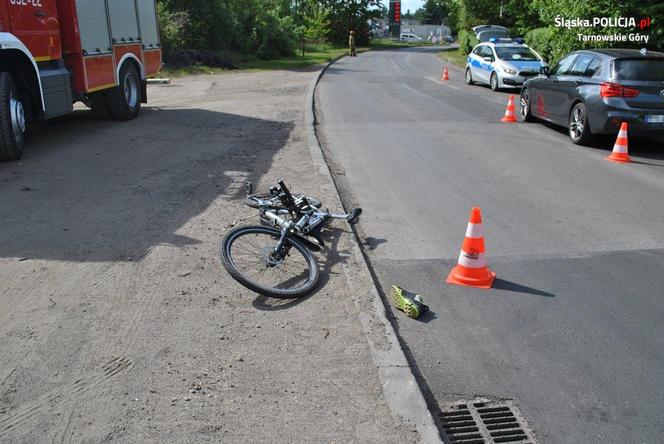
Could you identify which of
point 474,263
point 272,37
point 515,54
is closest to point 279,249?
point 474,263

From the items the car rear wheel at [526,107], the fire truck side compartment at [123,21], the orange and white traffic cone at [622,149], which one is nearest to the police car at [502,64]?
the car rear wheel at [526,107]

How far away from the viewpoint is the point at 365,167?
9.90 meters

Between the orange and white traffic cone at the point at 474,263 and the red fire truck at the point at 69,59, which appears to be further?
the red fire truck at the point at 69,59

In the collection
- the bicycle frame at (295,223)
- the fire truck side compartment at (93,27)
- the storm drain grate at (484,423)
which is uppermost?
the fire truck side compartment at (93,27)

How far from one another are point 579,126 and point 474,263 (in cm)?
734

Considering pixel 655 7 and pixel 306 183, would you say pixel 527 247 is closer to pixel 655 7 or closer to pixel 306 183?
pixel 306 183

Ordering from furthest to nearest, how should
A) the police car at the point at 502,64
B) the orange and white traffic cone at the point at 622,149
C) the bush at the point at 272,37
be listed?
the bush at the point at 272,37, the police car at the point at 502,64, the orange and white traffic cone at the point at 622,149

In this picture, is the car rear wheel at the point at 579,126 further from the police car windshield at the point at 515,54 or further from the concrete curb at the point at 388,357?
the police car windshield at the point at 515,54

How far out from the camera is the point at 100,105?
1403cm

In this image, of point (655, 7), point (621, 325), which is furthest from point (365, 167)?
point (655, 7)

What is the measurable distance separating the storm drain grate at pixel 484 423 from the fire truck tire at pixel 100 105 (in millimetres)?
12196

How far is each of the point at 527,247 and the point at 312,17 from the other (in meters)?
65.7

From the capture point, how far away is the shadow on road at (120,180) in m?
6.16

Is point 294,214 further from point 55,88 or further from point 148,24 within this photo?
point 148,24
